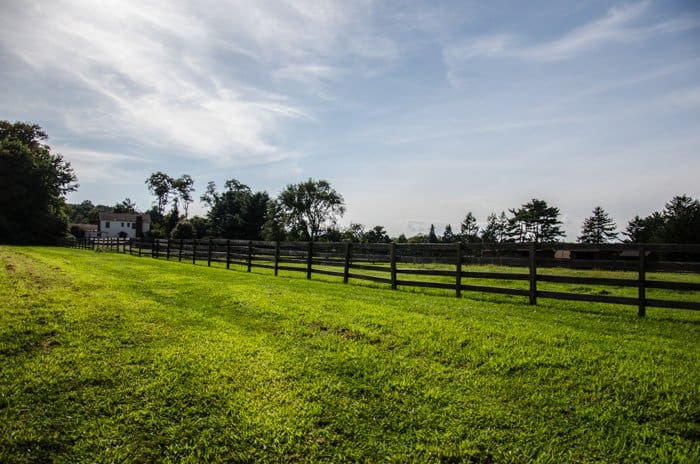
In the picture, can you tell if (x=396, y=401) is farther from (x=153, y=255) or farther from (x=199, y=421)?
(x=153, y=255)

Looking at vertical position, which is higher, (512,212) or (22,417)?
(512,212)

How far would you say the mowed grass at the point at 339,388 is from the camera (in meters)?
3.10

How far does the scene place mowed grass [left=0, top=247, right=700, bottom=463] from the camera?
3.10 metres

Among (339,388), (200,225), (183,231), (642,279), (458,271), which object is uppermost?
(200,225)

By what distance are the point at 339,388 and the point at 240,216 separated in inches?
2993

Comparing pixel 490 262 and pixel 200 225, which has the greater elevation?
pixel 200 225

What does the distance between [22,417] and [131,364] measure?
1.19m

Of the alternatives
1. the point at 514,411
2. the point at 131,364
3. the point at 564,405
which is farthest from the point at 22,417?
the point at 564,405

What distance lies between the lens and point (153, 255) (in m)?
27.9

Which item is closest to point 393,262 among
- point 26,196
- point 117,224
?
point 26,196

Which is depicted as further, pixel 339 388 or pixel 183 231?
pixel 183 231

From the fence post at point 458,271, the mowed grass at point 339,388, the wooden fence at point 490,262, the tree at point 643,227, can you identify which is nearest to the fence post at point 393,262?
the wooden fence at point 490,262

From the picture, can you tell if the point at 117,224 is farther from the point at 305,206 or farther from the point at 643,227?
the point at 643,227

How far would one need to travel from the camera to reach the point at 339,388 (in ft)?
13.3
